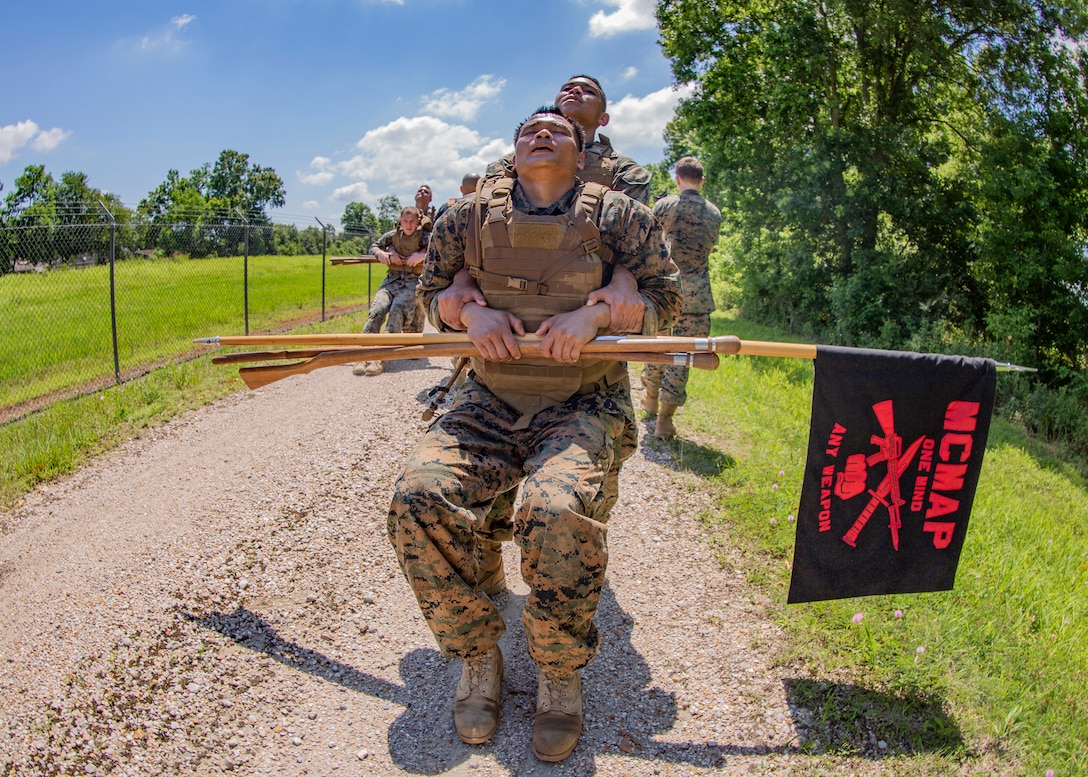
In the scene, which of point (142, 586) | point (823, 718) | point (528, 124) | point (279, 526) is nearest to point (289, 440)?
point (279, 526)

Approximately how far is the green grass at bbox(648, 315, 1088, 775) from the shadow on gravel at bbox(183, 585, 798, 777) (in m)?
0.53

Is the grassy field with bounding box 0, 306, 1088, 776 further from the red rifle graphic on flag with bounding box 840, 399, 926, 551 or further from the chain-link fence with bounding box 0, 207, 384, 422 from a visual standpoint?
the chain-link fence with bounding box 0, 207, 384, 422

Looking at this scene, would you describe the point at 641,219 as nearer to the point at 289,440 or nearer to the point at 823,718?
the point at 823,718

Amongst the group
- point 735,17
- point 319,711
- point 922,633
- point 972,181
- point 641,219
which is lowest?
point 319,711

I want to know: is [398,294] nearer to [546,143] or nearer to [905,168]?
[546,143]

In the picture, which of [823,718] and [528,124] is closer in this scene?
[823,718]

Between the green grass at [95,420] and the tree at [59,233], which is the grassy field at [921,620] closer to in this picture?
the green grass at [95,420]

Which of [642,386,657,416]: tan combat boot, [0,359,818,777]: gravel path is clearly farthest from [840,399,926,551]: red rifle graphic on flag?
[642,386,657,416]: tan combat boot

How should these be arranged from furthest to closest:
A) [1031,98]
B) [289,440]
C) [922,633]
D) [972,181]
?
[972,181], [1031,98], [289,440], [922,633]

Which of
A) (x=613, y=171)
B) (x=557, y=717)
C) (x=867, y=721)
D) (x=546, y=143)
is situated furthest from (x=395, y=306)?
(x=867, y=721)

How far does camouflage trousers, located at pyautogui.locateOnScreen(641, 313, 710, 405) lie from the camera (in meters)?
7.14

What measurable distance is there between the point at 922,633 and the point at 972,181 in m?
11.4

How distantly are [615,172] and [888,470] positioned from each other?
317cm

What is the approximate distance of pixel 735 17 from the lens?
54.8 ft
